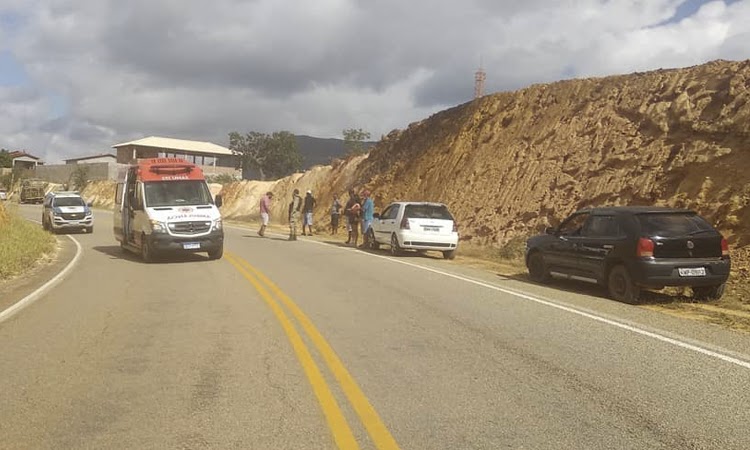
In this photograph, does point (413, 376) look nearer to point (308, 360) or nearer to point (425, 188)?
point (308, 360)

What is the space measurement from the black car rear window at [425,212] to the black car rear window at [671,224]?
8326 millimetres

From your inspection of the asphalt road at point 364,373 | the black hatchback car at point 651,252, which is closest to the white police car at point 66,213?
the asphalt road at point 364,373

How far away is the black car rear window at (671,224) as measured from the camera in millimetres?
10891

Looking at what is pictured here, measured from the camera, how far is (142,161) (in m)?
18.0

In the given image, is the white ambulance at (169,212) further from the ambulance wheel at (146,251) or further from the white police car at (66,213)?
the white police car at (66,213)

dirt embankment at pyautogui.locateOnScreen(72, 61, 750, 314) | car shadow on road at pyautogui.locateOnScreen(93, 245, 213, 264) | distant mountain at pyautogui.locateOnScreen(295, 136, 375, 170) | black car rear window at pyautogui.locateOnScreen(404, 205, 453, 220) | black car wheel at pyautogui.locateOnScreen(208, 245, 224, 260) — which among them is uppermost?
distant mountain at pyautogui.locateOnScreen(295, 136, 375, 170)

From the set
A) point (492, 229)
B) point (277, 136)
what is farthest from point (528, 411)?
point (277, 136)

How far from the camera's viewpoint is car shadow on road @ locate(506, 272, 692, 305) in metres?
11.5

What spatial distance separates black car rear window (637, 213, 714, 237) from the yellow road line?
5.90 meters

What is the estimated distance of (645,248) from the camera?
10.7 meters

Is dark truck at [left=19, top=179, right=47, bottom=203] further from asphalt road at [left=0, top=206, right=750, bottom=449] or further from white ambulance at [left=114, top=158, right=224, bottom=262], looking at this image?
asphalt road at [left=0, top=206, right=750, bottom=449]

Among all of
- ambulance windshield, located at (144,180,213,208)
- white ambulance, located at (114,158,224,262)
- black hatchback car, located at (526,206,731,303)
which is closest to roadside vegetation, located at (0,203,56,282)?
white ambulance, located at (114,158,224,262)

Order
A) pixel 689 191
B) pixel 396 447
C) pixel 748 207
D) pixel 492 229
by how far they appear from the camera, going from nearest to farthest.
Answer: pixel 396 447, pixel 748 207, pixel 689 191, pixel 492 229

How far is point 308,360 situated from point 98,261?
12321 millimetres
